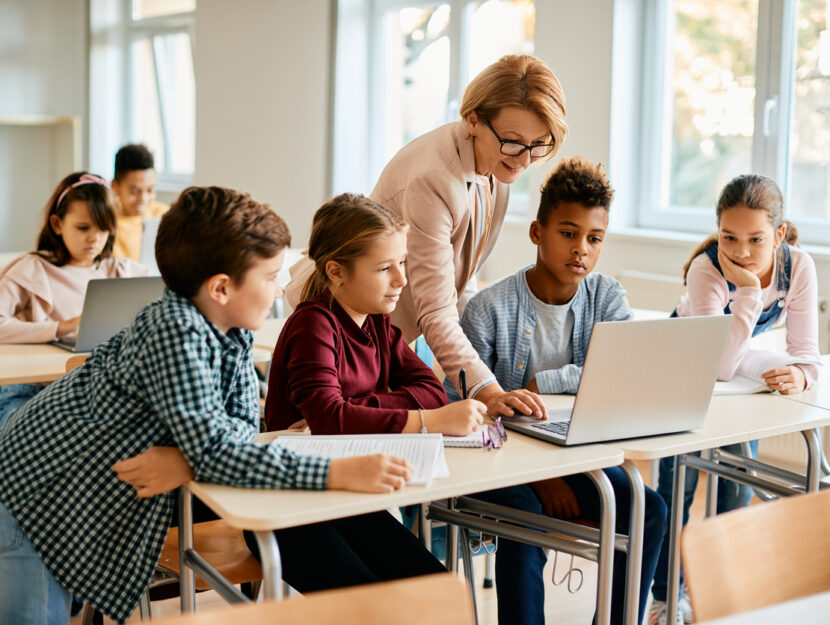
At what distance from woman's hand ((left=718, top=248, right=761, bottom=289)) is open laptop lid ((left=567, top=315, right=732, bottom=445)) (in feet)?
1.77

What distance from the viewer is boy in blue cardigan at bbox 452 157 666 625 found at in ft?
6.28

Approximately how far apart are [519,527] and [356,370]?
1.40 ft

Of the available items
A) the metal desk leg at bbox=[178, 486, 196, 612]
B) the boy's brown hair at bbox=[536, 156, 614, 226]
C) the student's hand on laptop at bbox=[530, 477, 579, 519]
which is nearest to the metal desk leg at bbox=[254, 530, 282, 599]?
the metal desk leg at bbox=[178, 486, 196, 612]

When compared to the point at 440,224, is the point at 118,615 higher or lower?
lower

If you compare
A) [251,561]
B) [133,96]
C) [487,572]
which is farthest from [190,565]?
[133,96]

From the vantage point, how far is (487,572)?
276 centimetres

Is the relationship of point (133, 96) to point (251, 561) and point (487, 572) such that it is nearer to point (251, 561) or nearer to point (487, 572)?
point (487, 572)

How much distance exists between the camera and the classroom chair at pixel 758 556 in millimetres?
1095

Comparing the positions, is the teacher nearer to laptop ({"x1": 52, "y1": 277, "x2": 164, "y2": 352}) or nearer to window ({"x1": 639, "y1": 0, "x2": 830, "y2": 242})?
laptop ({"x1": 52, "y1": 277, "x2": 164, "y2": 352})

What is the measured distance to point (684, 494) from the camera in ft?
8.19

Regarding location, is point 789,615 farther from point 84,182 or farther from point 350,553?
point 84,182

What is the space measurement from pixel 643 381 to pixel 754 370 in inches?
26.5

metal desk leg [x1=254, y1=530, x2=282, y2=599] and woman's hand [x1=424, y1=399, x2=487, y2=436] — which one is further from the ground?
woman's hand [x1=424, y1=399, x2=487, y2=436]

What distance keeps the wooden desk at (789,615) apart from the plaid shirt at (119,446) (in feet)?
2.06
